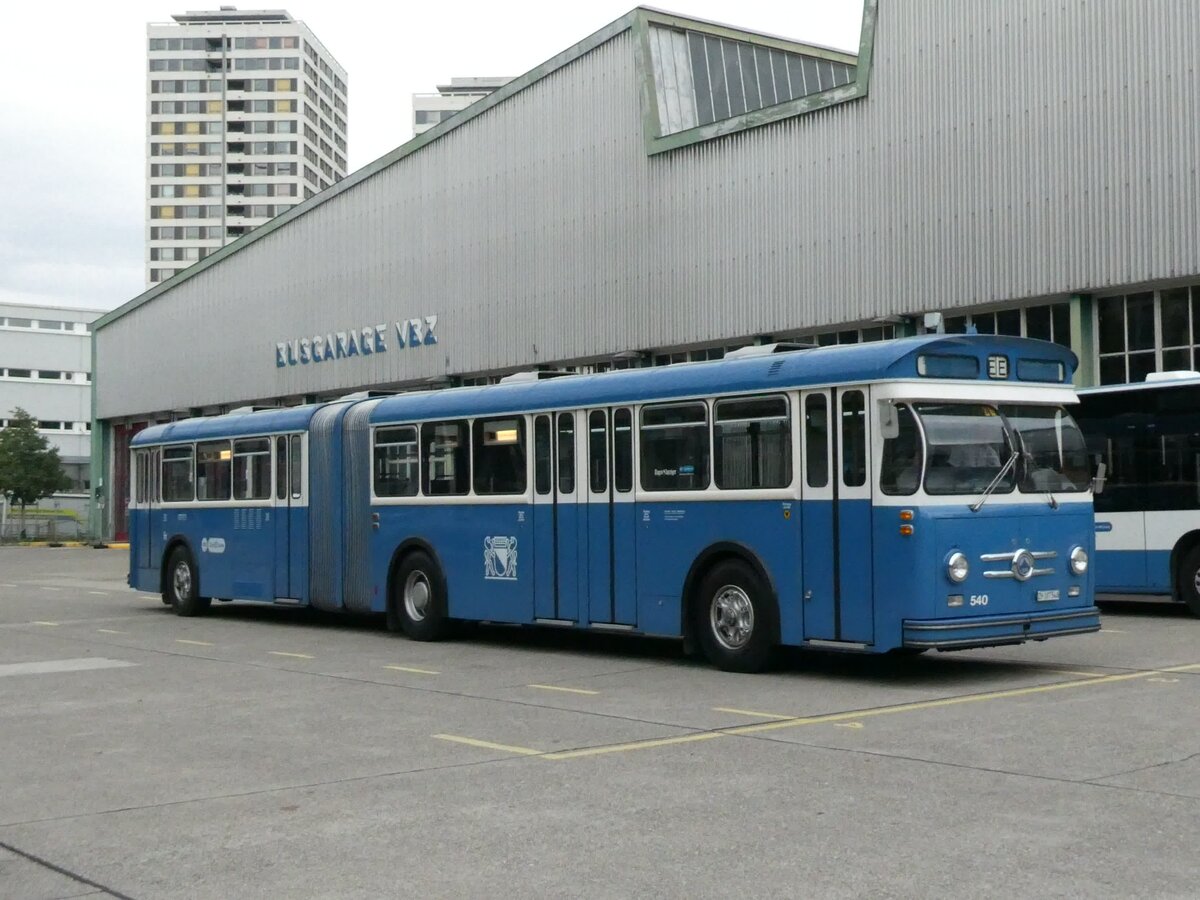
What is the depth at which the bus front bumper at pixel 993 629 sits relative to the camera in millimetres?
Result: 12148

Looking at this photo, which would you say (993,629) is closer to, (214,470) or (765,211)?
(214,470)

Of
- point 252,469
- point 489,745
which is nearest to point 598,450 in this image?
point 489,745

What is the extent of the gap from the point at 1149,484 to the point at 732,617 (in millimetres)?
8283

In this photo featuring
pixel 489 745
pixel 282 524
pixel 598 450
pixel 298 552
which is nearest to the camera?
pixel 489 745

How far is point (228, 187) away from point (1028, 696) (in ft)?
452

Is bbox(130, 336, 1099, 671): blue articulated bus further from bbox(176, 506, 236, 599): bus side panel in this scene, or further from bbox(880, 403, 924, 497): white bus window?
bbox(176, 506, 236, 599): bus side panel

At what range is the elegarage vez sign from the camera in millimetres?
A: 43062

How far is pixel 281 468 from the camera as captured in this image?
67.7 ft

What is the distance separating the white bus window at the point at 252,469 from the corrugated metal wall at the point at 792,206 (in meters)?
13.5

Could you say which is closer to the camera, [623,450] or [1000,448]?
[1000,448]

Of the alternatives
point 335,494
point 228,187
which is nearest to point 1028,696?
point 335,494

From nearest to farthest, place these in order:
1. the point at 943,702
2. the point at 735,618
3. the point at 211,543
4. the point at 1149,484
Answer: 1. the point at 943,702
2. the point at 735,618
3. the point at 1149,484
4. the point at 211,543

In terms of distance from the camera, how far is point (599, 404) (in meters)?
15.4

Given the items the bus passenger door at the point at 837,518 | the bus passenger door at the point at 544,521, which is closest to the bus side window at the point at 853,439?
the bus passenger door at the point at 837,518
